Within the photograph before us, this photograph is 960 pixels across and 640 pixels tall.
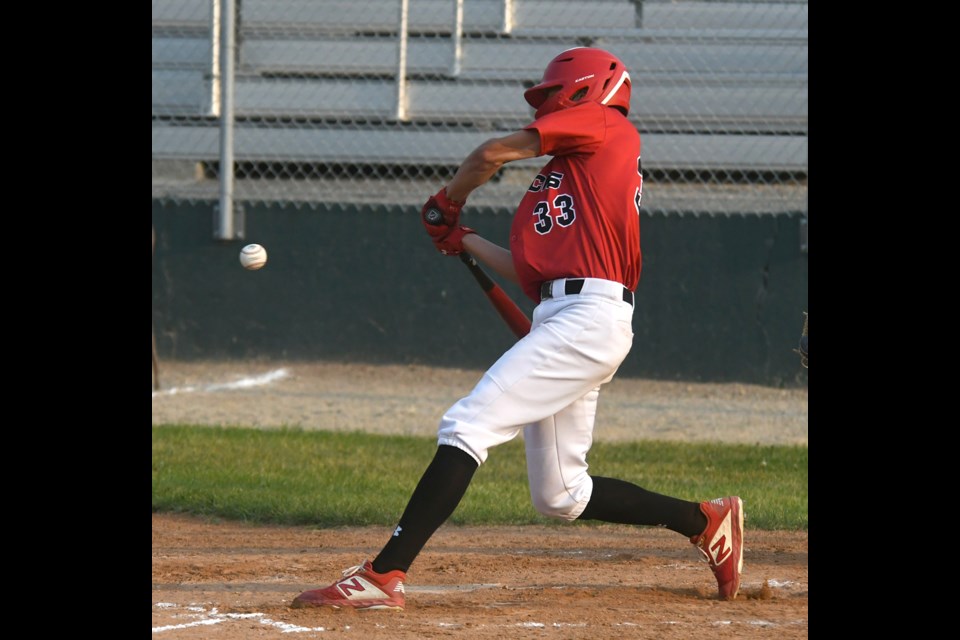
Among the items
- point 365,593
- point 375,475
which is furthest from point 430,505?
point 375,475

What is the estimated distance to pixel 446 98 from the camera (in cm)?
1118

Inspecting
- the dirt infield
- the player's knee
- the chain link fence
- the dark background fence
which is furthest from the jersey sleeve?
the chain link fence

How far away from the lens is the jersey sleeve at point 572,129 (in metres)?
3.80

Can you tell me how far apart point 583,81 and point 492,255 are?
70 cm

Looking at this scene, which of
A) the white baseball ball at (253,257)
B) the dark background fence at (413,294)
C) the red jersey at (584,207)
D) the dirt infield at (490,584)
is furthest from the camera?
the dark background fence at (413,294)

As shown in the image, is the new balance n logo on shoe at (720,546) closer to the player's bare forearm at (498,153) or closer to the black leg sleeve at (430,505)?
the black leg sleeve at (430,505)

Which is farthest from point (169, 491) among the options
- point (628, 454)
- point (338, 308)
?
point (338, 308)

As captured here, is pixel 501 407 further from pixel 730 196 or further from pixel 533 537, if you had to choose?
pixel 730 196

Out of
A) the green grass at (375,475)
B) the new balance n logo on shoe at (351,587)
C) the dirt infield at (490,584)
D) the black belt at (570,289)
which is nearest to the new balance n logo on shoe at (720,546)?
the dirt infield at (490,584)

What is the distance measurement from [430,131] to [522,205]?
731 cm

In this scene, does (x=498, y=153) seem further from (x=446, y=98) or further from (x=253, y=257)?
(x=446, y=98)

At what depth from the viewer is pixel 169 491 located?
21.3 ft

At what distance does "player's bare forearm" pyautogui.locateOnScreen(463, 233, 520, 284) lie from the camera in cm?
425

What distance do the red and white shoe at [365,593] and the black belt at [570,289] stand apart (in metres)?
1.01
